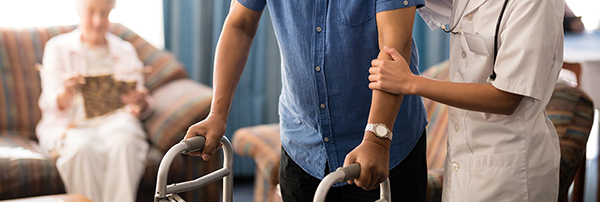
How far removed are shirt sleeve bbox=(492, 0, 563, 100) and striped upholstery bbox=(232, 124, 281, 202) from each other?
49.2 inches

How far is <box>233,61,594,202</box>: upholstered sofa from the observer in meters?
1.69

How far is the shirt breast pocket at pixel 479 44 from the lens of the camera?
1.09 m

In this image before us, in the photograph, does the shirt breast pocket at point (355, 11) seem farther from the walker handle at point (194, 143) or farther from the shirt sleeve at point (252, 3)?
the walker handle at point (194, 143)

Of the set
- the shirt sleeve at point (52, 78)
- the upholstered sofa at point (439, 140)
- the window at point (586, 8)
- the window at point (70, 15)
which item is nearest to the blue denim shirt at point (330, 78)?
the upholstered sofa at point (439, 140)

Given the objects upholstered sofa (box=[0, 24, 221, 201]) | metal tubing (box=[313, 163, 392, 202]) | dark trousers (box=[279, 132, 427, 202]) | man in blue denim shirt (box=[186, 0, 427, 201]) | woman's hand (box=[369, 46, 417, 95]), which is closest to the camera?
metal tubing (box=[313, 163, 392, 202])

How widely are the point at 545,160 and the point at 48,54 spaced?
2264 mm

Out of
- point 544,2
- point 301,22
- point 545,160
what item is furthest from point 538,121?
point 301,22

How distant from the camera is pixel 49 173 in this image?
90.5 inches

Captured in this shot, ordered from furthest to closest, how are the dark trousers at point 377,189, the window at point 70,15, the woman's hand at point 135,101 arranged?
the window at point 70,15 < the woman's hand at point 135,101 < the dark trousers at point 377,189

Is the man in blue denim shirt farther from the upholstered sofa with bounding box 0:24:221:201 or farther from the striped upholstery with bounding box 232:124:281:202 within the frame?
the upholstered sofa with bounding box 0:24:221:201

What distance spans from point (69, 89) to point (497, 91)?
6.64 feet

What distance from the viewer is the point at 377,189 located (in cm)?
127

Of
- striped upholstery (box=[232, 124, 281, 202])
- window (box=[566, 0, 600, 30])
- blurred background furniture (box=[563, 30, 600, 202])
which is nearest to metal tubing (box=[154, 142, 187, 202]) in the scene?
striped upholstery (box=[232, 124, 281, 202])

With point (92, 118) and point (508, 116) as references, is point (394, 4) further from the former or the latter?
point (92, 118)
